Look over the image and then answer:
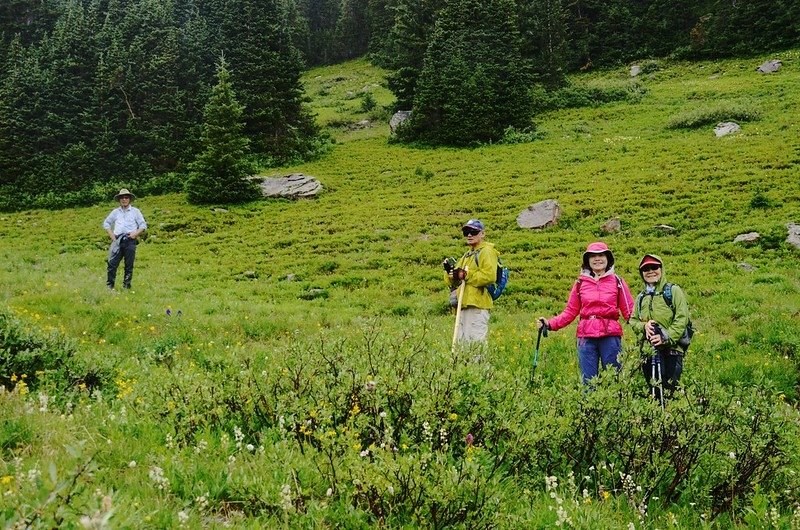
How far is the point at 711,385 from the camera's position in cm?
602

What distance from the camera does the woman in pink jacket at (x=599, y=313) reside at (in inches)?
288

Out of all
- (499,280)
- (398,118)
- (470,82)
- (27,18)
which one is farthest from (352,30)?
(499,280)

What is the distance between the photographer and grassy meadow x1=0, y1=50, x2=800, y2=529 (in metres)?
3.44

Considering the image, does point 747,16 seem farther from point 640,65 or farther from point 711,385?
point 711,385

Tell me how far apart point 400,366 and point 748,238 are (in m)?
17.8

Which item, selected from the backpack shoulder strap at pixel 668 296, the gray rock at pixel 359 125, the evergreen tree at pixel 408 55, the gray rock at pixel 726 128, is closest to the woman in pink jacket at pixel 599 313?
the backpack shoulder strap at pixel 668 296

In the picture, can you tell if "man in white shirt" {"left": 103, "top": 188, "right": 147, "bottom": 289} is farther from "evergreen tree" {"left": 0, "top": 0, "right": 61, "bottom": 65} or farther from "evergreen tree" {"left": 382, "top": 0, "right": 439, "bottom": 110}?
"evergreen tree" {"left": 0, "top": 0, "right": 61, "bottom": 65}

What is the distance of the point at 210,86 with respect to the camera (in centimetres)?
4628

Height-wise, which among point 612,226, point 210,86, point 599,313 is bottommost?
point 612,226

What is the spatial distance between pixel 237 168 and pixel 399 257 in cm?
1677

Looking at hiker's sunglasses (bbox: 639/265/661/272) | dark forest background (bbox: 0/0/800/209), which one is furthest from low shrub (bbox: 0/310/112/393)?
dark forest background (bbox: 0/0/800/209)

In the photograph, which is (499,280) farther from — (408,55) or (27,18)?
(27,18)

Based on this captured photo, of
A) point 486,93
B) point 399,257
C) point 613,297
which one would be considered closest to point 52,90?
point 486,93

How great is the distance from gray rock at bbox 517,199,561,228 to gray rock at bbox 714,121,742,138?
51.3 ft
